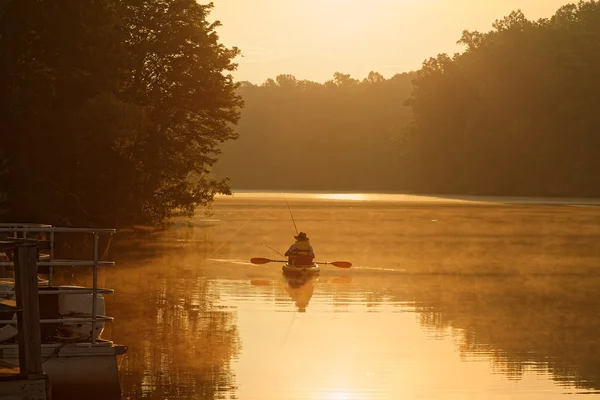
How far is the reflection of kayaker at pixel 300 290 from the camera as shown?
1033 inches

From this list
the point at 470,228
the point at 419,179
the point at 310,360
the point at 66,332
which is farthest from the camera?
the point at 419,179

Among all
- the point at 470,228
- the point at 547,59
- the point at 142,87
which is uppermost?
the point at 547,59

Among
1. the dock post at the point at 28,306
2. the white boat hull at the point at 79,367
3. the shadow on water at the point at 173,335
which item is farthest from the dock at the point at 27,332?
the shadow on water at the point at 173,335

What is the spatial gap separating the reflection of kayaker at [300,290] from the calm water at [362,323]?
0.18 feet

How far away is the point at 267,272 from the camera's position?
35344 mm

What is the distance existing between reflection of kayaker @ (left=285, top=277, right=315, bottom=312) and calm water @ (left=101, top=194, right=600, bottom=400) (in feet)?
0.18

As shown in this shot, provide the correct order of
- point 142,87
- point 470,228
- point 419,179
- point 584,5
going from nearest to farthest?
point 142,87 → point 470,228 → point 584,5 → point 419,179

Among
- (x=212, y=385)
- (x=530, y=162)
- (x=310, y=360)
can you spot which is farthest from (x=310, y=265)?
(x=530, y=162)

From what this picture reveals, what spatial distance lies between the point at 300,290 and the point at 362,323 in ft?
24.1

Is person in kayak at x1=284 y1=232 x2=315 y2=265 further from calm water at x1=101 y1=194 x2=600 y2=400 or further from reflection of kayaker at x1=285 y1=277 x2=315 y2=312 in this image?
calm water at x1=101 y1=194 x2=600 y2=400

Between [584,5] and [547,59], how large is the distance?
1786 centimetres

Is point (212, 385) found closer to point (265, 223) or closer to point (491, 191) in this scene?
point (265, 223)

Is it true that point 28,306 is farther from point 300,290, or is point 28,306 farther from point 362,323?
point 300,290

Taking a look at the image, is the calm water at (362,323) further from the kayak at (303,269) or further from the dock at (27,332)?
the dock at (27,332)
